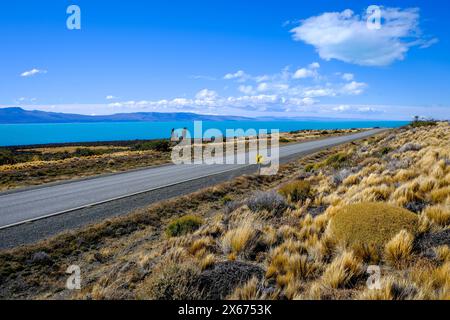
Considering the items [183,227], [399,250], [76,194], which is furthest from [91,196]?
[399,250]

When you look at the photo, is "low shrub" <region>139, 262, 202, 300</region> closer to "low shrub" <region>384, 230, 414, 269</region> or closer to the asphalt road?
"low shrub" <region>384, 230, 414, 269</region>

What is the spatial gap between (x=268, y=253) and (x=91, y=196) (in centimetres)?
1009

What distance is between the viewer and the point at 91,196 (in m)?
13.9

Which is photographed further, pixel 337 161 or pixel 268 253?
pixel 337 161

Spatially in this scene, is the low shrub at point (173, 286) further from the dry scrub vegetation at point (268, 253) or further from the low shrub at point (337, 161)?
the low shrub at point (337, 161)


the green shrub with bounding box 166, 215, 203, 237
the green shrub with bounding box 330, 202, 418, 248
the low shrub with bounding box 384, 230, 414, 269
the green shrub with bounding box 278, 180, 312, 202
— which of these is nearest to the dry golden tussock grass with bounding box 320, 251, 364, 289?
the low shrub with bounding box 384, 230, 414, 269

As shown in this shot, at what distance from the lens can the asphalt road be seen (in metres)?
10.5

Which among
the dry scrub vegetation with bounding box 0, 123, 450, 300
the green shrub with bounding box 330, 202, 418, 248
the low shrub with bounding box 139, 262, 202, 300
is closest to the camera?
the low shrub with bounding box 139, 262, 202, 300

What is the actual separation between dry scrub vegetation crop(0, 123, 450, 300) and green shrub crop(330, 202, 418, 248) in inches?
0.8

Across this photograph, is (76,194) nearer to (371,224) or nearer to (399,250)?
(371,224)

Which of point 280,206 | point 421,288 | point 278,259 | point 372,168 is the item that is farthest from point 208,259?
point 372,168

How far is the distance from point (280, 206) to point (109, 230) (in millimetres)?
5238

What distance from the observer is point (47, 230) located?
372 inches
